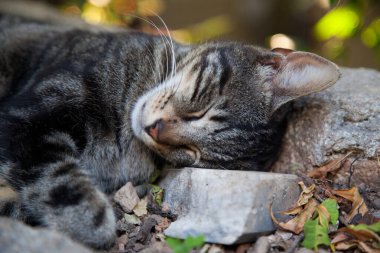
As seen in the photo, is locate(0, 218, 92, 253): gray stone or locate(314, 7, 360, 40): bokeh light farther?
locate(314, 7, 360, 40): bokeh light

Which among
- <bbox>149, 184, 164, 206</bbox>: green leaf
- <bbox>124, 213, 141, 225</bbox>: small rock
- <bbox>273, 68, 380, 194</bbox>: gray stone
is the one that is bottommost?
<bbox>124, 213, 141, 225</bbox>: small rock

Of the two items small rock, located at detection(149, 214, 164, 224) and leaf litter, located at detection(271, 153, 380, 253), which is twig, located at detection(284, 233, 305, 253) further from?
small rock, located at detection(149, 214, 164, 224)

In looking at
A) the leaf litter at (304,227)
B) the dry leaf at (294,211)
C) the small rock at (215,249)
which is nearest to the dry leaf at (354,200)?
the leaf litter at (304,227)

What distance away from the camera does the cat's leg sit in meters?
2.16

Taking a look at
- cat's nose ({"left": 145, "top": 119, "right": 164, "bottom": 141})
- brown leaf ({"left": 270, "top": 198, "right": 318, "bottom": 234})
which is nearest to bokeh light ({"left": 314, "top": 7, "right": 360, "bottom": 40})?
brown leaf ({"left": 270, "top": 198, "right": 318, "bottom": 234})

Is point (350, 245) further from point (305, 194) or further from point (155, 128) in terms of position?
point (155, 128)

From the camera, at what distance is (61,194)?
2244 mm

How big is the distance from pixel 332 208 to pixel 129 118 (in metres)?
1.20

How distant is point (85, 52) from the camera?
2.94 meters

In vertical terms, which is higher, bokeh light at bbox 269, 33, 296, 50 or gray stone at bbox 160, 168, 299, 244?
bokeh light at bbox 269, 33, 296, 50

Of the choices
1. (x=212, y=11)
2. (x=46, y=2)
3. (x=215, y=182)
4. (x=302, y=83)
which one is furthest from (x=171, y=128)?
(x=212, y=11)

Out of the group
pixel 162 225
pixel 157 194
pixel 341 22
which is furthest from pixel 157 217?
pixel 341 22

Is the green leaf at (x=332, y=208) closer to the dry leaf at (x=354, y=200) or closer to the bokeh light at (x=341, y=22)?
the dry leaf at (x=354, y=200)

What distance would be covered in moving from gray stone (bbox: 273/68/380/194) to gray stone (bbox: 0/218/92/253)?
4.93 feet
